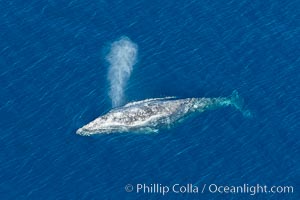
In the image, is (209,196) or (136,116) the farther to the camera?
(136,116)

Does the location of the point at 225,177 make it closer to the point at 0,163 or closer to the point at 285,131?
the point at 285,131

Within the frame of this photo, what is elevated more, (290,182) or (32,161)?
(32,161)

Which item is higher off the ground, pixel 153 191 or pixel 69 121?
pixel 69 121

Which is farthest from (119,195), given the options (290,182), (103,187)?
(290,182)

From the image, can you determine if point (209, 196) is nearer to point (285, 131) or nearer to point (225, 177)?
point (225, 177)

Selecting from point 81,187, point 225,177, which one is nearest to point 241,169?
point 225,177

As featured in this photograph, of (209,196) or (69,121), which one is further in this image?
(69,121)
